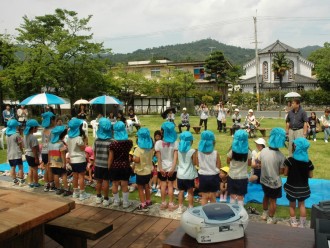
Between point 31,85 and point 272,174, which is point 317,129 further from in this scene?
point 31,85

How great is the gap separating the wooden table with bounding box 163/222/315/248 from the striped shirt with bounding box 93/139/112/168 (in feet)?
11.3

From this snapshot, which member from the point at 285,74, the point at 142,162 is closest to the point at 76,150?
the point at 142,162

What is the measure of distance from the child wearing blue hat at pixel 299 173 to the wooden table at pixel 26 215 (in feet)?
10.2

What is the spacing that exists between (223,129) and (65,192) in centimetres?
1210

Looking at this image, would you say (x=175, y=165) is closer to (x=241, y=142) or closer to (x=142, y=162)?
(x=142, y=162)

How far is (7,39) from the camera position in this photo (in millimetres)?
21344

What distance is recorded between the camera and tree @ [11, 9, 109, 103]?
2086 centimetres

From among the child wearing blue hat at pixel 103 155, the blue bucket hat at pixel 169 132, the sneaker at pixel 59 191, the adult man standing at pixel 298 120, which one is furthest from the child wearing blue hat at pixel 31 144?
the adult man standing at pixel 298 120

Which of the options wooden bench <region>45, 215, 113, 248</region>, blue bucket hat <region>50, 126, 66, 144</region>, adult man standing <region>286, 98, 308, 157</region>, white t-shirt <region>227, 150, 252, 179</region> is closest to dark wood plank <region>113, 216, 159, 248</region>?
wooden bench <region>45, 215, 113, 248</region>

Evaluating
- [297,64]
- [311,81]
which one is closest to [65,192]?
[311,81]

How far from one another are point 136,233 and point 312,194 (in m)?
3.76

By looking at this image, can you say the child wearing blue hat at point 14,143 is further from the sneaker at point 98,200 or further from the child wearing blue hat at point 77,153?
the sneaker at point 98,200

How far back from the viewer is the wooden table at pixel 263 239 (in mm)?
2047

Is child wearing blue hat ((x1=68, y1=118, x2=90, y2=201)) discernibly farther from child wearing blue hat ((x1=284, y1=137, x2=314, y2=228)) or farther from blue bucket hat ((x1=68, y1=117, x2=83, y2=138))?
child wearing blue hat ((x1=284, y1=137, x2=314, y2=228))
